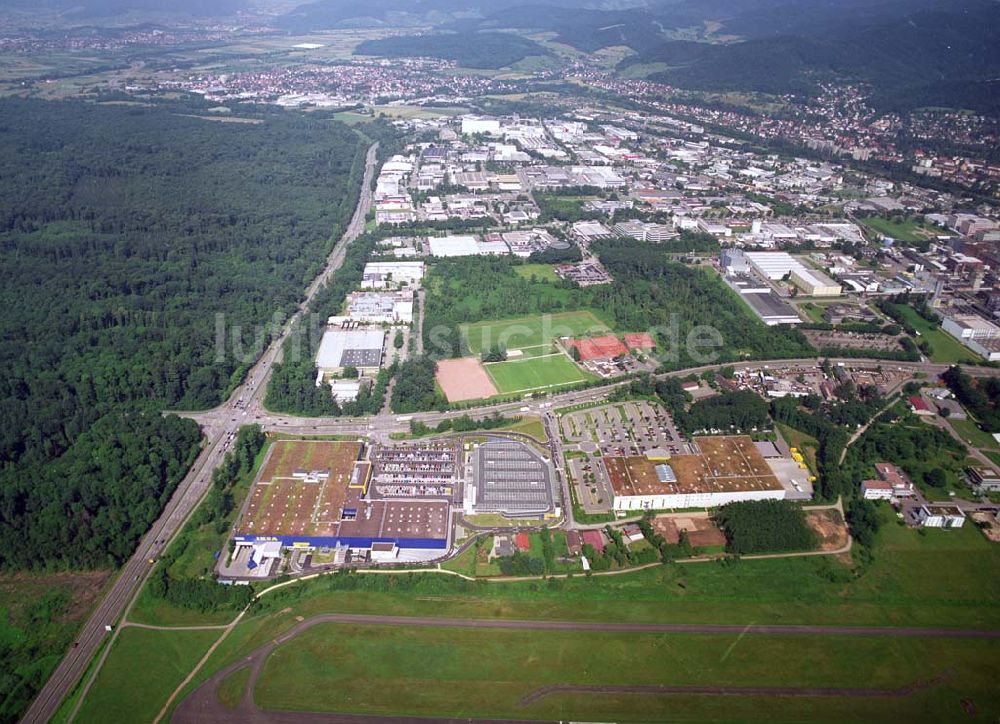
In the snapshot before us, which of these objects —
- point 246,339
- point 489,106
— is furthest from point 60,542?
point 489,106

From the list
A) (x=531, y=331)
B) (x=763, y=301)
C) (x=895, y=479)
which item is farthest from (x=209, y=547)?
(x=763, y=301)

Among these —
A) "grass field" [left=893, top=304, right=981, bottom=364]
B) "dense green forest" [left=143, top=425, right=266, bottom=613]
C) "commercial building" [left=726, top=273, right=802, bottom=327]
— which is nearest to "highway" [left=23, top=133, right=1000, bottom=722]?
"dense green forest" [left=143, top=425, right=266, bottom=613]

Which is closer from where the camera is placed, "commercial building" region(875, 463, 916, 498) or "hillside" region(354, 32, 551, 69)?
"commercial building" region(875, 463, 916, 498)

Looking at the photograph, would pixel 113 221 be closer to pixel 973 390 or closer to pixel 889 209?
pixel 973 390

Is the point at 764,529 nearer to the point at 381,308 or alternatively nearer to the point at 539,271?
the point at 381,308

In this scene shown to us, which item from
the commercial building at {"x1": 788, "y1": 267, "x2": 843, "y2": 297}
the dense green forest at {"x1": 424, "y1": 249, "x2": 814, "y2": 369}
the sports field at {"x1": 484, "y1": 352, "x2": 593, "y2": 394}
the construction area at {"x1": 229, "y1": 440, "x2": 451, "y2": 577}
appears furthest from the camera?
the commercial building at {"x1": 788, "y1": 267, "x2": 843, "y2": 297}

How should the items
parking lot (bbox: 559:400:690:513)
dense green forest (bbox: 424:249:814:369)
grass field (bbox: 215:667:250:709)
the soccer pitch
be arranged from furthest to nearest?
dense green forest (bbox: 424:249:814:369) < the soccer pitch < parking lot (bbox: 559:400:690:513) < grass field (bbox: 215:667:250:709)

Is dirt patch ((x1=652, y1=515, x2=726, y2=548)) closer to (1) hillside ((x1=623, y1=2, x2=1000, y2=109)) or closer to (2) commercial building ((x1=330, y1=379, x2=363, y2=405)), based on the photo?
(2) commercial building ((x1=330, y1=379, x2=363, y2=405))

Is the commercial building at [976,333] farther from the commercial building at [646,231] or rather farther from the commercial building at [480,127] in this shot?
the commercial building at [480,127]
